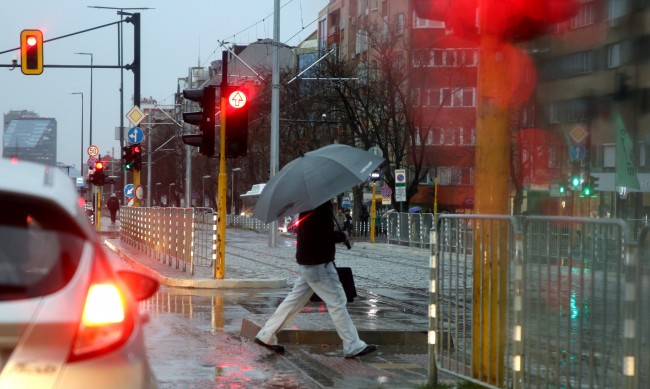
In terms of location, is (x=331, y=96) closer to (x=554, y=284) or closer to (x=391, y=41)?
(x=391, y=41)

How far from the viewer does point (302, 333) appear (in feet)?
39.4

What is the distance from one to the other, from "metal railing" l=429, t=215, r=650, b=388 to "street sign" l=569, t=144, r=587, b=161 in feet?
1.47

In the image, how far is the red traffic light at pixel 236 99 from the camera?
19.8 meters

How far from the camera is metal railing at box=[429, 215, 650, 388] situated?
19.2 feet

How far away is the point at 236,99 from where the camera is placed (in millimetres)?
19781

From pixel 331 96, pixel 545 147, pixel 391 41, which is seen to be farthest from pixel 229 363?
pixel 331 96

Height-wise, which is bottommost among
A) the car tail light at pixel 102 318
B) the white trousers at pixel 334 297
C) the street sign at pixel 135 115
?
the white trousers at pixel 334 297

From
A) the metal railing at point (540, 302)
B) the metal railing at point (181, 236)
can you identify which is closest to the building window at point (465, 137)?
the metal railing at point (181, 236)

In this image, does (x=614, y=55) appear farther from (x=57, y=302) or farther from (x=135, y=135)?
(x=135, y=135)

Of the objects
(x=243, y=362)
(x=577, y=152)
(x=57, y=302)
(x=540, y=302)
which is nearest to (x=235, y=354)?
(x=243, y=362)

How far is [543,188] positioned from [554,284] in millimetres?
594

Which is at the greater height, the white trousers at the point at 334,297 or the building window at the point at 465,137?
the building window at the point at 465,137

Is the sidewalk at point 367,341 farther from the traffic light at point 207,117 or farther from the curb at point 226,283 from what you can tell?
the traffic light at point 207,117

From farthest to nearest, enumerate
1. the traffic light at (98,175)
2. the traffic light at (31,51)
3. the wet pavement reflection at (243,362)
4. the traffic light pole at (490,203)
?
1. the traffic light at (98,175)
2. the traffic light at (31,51)
3. the wet pavement reflection at (243,362)
4. the traffic light pole at (490,203)
